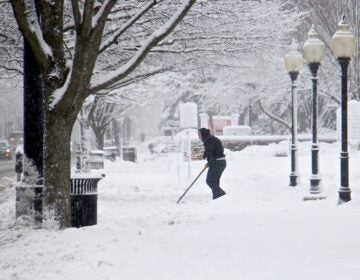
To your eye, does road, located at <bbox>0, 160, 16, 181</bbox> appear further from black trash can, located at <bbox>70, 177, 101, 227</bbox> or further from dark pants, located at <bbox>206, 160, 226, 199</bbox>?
black trash can, located at <bbox>70, 177, 101, 227</bbox>

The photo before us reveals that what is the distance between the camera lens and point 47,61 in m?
7.88

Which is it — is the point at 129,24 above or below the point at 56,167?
above

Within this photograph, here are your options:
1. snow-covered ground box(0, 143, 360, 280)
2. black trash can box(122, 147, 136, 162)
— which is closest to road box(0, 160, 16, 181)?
black trash can box(122, 147, 136, 162)

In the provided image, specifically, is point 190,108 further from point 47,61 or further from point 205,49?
point 47,61

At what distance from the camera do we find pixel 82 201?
8898 mm

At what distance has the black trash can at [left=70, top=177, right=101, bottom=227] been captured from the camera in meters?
8.88

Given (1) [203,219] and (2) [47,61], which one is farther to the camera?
(1) [203,219]

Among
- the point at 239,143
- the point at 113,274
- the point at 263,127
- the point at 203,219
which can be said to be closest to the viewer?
the point at 113,274

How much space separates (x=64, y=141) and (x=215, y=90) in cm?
2798

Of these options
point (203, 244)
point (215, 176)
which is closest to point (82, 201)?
point (203, 244)

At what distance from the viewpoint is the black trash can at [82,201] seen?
29.1ft

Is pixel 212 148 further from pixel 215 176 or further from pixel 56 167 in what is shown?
pixel 56 167

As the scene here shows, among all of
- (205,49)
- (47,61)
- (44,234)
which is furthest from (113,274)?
(205,49)

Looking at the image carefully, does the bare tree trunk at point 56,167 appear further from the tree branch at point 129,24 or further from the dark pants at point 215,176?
the dark pants at point 215,176
